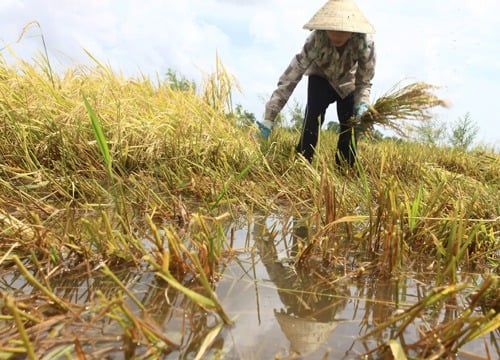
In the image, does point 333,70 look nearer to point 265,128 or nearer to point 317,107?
point 317,107

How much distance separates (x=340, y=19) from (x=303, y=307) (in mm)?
2339

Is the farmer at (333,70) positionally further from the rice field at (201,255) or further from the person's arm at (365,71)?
the rice field at (201,255)

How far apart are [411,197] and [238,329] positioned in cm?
155

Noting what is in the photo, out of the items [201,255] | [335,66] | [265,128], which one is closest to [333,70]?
[335,66]

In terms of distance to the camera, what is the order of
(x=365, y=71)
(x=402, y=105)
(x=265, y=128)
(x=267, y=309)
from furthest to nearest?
(x=265, y=128) → (x=365, y=71) → (x=402, y=105) → (x=267, y=309)

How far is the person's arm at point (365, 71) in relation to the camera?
10.3 ft

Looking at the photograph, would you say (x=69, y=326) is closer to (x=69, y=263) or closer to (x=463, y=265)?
(x=69, y=263)

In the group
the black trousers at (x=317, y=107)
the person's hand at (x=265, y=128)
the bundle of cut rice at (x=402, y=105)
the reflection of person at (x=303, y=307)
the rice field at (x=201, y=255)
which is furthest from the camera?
the person's hand at (x=265, y=128)

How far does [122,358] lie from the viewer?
2.52 ft

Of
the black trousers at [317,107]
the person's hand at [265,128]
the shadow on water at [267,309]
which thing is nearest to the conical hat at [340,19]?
the black trousers at [317,107]

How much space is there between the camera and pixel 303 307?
3.50ft

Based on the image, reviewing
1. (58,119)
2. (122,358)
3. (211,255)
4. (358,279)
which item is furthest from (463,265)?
(58,119)

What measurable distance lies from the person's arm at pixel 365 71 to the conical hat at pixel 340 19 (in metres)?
0.15

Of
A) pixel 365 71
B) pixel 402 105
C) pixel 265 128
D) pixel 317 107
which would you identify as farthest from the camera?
pixel 265 128
